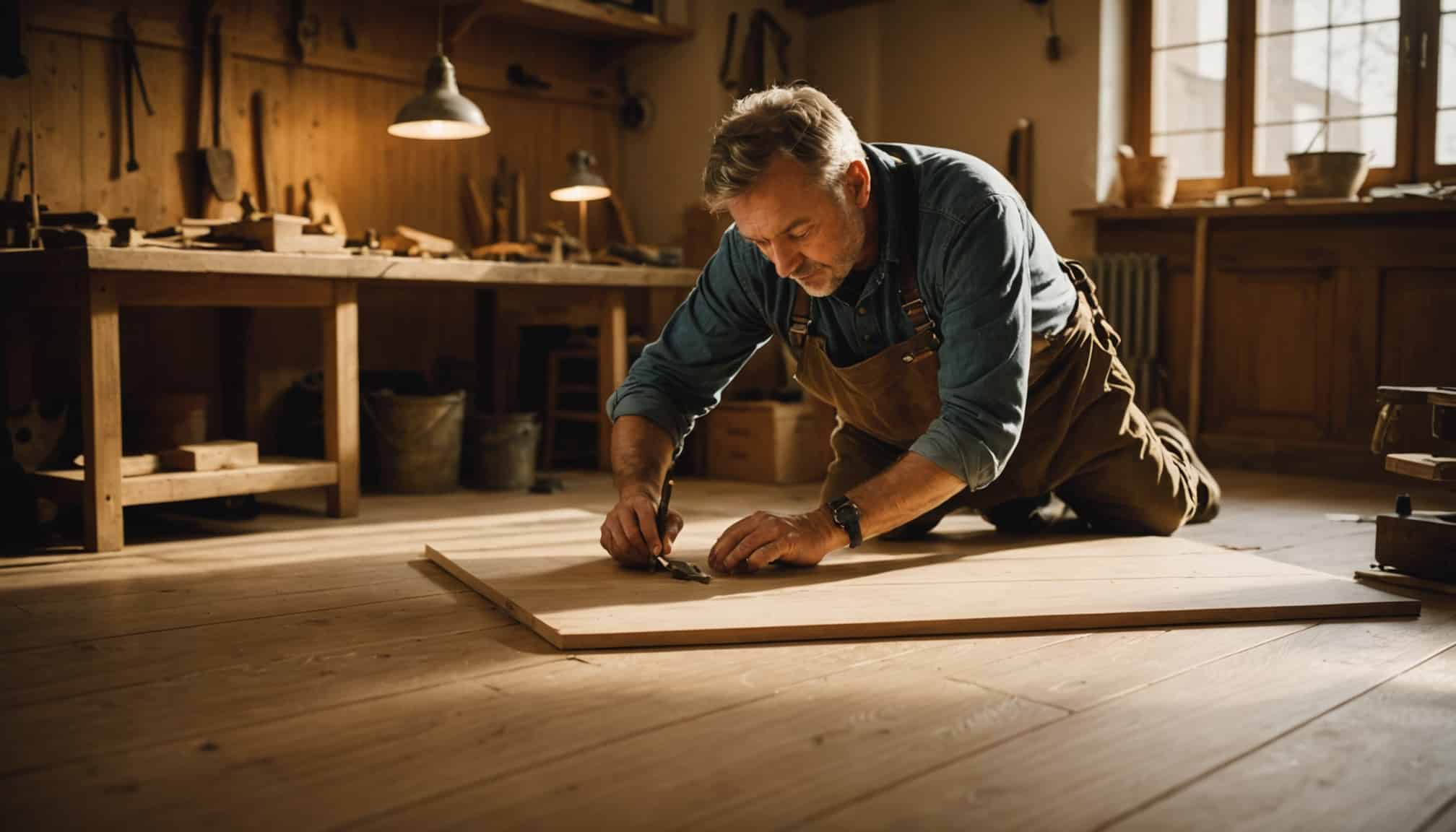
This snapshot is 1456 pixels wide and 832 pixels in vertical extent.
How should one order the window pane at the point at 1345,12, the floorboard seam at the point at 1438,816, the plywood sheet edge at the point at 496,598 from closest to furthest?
the floorboard seam at the point at 1438,816 → the plywood sheet edge at the point at 496,598 → the window pane at the point at 1345,12

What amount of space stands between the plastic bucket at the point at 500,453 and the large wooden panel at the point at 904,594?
5.48 feet

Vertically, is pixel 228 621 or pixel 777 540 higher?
pixel 777 540

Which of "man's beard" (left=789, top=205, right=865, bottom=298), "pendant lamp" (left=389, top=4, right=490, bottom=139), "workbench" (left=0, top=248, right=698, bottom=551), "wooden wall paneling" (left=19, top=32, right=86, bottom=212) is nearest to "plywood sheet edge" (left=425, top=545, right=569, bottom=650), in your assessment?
"man's beard" (left=789, top=205, right=865, bottom=298)

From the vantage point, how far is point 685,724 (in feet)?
5.38

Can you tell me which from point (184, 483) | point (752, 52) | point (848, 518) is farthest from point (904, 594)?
point (752, 52)

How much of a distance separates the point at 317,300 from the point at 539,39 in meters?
2.55

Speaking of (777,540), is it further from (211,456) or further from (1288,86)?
(1288,86)

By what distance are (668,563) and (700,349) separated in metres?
0.51

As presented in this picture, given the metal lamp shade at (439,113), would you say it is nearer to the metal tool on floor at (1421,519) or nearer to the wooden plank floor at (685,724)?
the wooden plank floor at (685,724)

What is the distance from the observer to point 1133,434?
289 centimetres

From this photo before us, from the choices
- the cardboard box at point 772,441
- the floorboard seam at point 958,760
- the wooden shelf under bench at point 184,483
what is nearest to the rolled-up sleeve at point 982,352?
the floorboard seam at point 958,760

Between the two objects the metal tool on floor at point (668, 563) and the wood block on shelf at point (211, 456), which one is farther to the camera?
the wood block on shelf at point (211, 456)

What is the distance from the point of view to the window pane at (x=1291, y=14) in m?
5.01

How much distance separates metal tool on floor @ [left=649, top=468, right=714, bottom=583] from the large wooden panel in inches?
0.7
